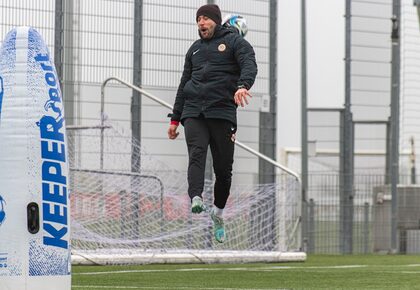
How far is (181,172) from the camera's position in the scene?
1488 cm

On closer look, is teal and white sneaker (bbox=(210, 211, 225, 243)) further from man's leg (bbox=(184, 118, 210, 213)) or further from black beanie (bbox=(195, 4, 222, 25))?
black beanie (bbox=(195, 4, 222, 25))

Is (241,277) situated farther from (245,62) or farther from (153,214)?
(153,214)

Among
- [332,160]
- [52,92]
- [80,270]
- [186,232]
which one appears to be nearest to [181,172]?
[186,232]

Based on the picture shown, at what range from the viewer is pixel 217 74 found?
9.30m

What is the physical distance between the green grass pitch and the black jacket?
129 centimetres

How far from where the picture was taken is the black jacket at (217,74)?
9227 mm

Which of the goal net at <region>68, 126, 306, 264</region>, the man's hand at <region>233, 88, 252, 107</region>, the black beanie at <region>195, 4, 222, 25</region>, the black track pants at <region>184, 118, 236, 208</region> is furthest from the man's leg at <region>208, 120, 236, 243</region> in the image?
the goal net at <region>68, 126, 306, 264</region>

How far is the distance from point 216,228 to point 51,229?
336 cm

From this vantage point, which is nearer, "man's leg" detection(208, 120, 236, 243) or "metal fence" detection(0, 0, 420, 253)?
"man's leg" detection(208, 120, 236, 243)

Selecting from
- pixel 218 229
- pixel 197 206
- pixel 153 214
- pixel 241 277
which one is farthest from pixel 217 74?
pixel 153 214

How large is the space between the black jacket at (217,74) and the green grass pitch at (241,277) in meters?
1.29

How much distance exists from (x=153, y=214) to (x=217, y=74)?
5230 mm

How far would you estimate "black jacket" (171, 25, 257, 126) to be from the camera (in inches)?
363

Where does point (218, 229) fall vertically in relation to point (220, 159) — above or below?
below
